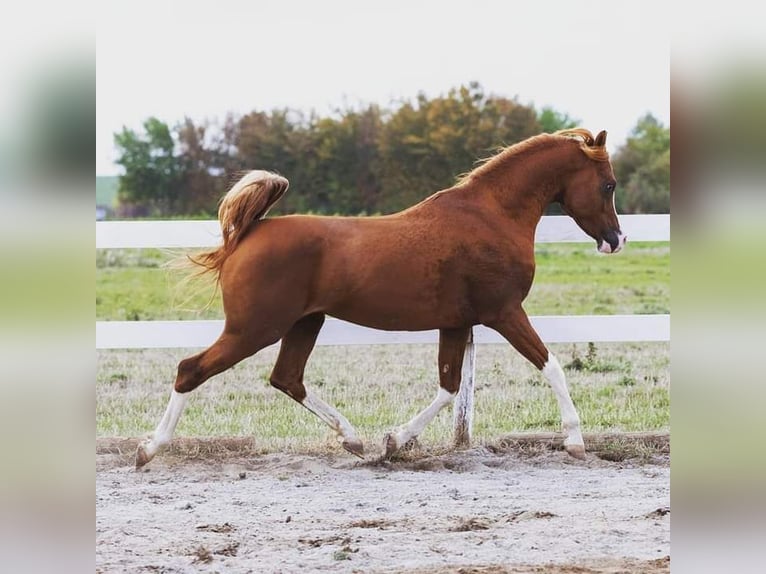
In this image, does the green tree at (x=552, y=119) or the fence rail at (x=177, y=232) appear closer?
the fence rail at (x=177, y=232)

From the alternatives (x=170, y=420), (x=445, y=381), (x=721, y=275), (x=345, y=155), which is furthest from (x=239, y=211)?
(x=345, y=155)

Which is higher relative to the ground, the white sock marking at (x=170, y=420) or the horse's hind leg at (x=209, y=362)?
the horse's hind leg at (x=209, y=362)

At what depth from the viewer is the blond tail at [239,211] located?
4691 millimetres

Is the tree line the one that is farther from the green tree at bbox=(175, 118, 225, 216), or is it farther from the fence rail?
the fence rail

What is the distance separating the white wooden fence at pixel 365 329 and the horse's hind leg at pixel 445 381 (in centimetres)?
43

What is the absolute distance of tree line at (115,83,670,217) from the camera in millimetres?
15883

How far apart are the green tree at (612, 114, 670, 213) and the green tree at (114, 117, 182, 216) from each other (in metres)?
8.07

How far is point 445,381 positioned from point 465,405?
50 cm

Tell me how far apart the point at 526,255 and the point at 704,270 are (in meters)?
3.47

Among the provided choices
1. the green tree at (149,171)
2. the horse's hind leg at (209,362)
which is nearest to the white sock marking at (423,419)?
the horse's hind leg at (209,362)

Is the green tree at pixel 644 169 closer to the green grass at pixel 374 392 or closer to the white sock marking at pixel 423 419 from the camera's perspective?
the green grass at pixel 374 392

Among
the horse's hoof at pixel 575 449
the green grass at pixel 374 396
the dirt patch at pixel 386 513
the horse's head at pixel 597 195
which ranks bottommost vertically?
the dirt patch at pixel 386 513

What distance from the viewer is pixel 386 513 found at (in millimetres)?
4363

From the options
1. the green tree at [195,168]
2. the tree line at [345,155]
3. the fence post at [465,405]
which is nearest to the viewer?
the fence post at [465,405]
